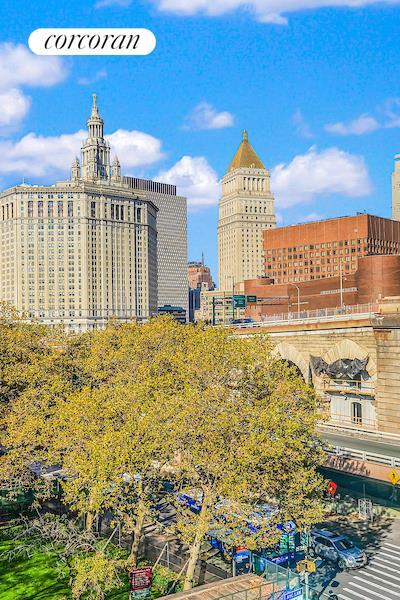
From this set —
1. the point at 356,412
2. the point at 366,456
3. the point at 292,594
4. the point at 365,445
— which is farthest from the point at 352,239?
the point at 292,594

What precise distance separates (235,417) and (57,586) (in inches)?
536

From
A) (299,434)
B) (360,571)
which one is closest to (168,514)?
(360,571)

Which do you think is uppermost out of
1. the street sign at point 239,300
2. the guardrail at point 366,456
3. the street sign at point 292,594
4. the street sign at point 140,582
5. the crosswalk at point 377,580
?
the street sign at point 239,300

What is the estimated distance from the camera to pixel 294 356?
2504 inches

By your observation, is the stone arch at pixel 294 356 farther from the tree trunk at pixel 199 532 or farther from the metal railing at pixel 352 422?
the tree trunk at pixel 199 532

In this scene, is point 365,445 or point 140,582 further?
point 365,445

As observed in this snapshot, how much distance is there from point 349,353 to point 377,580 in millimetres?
23198

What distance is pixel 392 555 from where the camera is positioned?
3706 centimetres

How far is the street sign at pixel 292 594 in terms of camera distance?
85.1ft

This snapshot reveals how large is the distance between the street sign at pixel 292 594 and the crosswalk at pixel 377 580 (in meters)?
6.26

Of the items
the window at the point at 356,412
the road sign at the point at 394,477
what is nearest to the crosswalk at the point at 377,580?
the road sign at the point at 394,477

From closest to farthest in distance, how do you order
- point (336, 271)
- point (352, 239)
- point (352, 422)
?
point (352, 422), point (352, 239), point (336, 271)

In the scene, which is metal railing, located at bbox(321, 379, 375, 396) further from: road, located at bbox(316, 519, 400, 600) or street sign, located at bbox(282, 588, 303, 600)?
street sign, located at bbox(282, 588, 303, 600)

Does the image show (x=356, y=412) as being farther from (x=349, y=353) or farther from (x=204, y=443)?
(x=204, y=443)
